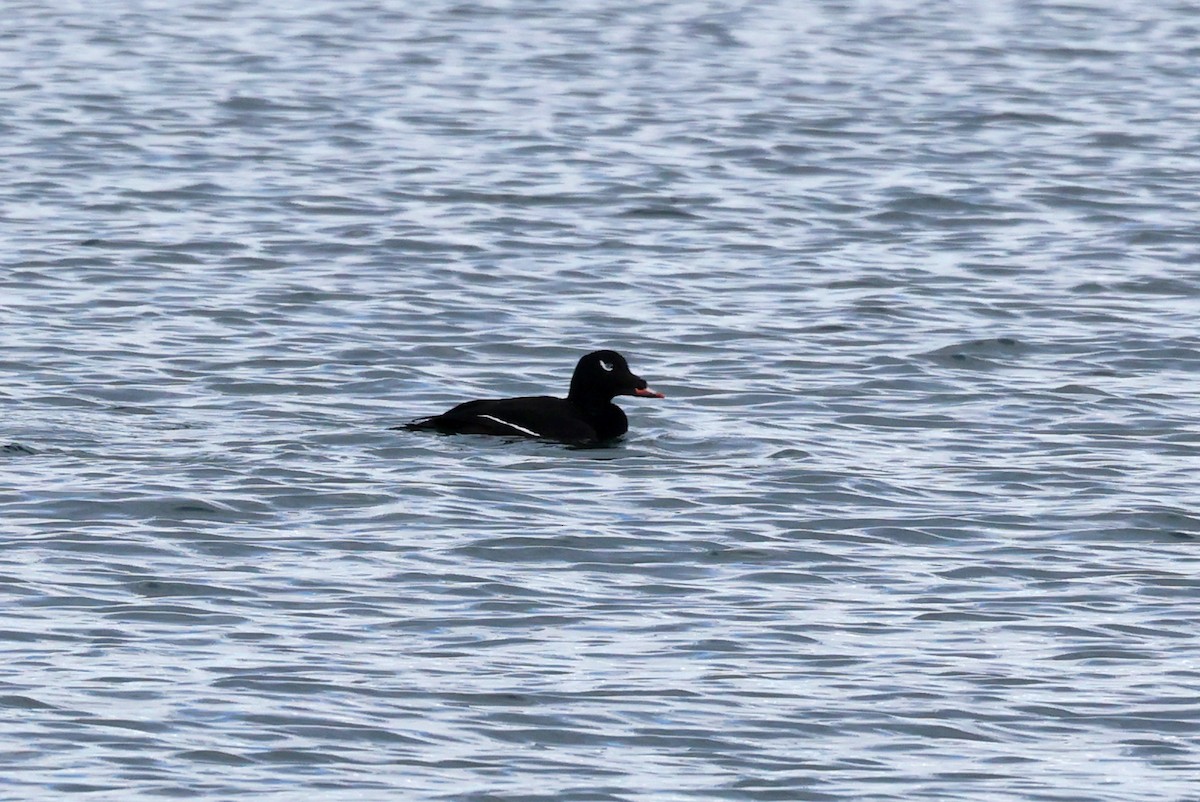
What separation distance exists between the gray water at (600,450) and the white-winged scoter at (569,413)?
0.50 feet

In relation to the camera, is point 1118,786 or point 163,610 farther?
point 163,610

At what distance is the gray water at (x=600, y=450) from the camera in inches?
373

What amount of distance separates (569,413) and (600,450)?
329 mm

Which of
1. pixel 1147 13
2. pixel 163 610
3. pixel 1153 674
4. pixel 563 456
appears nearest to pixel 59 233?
pixel 563 456

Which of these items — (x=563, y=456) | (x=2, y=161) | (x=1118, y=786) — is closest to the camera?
(x=1118, y=786)

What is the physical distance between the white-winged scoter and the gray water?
15cm

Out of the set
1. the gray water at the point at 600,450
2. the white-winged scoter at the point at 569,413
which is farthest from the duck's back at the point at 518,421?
the gray water at the point at 600,450

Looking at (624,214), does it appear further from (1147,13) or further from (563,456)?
(1147,13)

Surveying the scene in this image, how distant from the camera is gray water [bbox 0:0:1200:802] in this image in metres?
9.47

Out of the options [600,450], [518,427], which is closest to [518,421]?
[518,427]

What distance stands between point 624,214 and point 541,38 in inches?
541

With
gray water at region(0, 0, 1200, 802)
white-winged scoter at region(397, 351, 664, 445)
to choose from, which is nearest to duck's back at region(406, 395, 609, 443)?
white-winged scoter at region(397, 351, 664, 445)

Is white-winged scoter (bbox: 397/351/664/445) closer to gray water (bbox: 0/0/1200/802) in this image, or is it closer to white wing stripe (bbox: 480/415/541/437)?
white wing stripe (bbox: 480/415/541/437)

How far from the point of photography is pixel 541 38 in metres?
37.1
